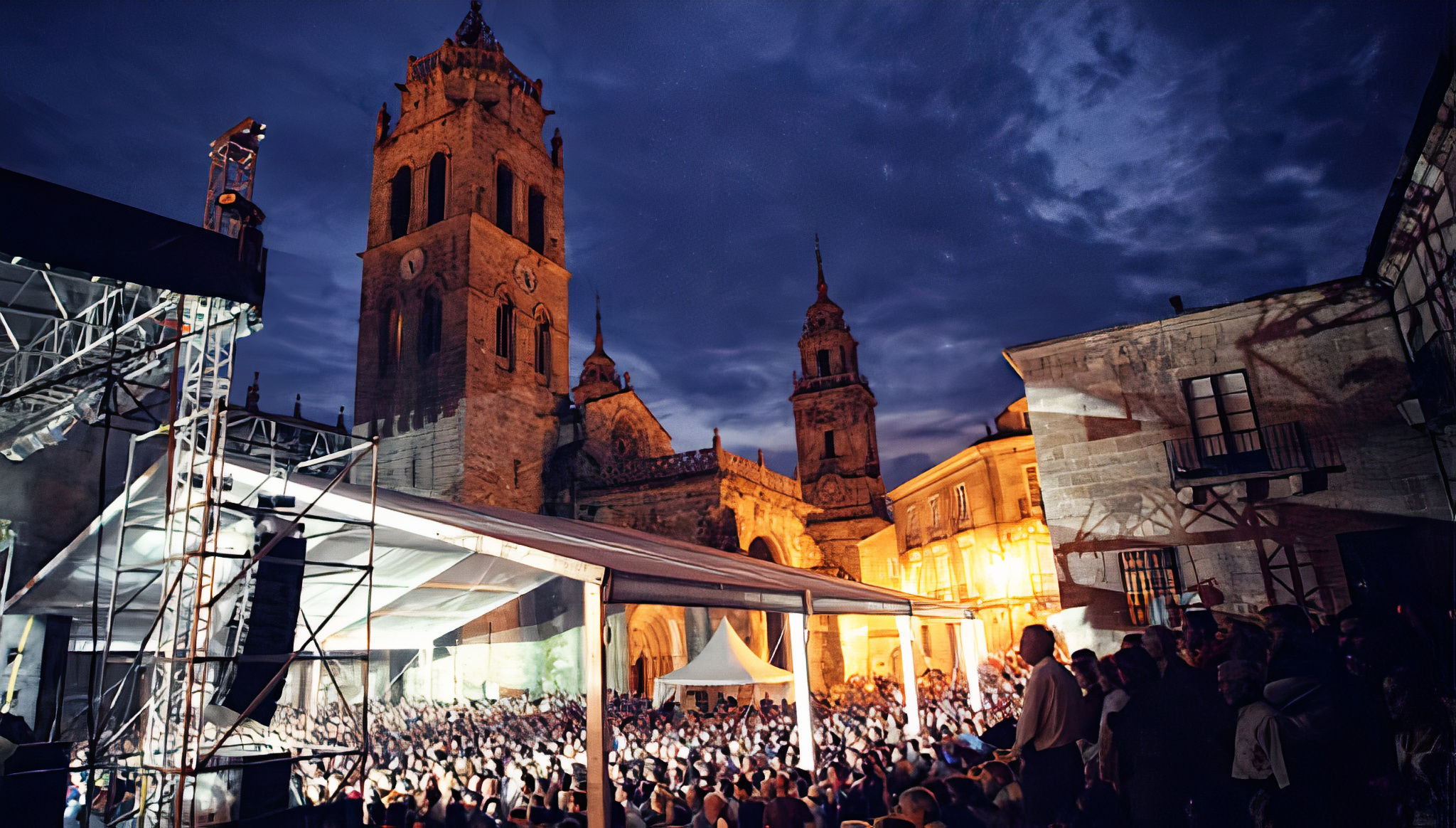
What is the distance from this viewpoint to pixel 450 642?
2138 centimetres

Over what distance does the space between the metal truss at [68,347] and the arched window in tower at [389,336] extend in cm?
1381

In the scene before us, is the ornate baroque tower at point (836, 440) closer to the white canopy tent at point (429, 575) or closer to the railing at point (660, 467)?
the railing at point (660, 467)

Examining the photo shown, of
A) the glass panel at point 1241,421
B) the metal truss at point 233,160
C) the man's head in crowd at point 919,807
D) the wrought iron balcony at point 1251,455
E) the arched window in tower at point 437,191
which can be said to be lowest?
the man's head in crowd at point 919,807

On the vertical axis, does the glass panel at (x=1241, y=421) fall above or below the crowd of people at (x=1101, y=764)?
above

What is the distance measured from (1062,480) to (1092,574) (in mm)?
1713

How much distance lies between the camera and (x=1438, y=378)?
10055mm

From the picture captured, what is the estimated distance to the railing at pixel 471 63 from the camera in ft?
91.1

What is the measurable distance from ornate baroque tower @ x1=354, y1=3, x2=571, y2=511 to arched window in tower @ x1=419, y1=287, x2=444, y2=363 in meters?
0.05

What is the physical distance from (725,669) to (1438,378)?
12.5 meters

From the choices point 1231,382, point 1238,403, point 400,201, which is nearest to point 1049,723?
point 1238,403

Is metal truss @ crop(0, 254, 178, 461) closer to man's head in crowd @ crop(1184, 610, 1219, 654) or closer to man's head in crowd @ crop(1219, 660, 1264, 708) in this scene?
man's head in crowd @ crop(1219, 660, 1264, 708)

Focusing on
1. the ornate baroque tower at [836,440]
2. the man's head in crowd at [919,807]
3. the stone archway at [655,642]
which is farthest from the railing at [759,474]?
the man's head in crowd at [919,807]

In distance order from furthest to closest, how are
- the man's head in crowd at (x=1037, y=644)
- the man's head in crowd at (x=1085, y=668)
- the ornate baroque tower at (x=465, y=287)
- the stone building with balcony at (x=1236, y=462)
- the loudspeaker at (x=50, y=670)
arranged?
the ornate baroque tower at (x=465, y=287)
the loudspeaker at (x=50, y=670)
the stone building with balcony at (x=1236, y=462)
the man's head in crowd at (x=1085, y=668)
the man's head in crowd at (x=1037, y=644)

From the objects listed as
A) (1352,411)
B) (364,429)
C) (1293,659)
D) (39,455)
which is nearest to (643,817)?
(1293,659)
